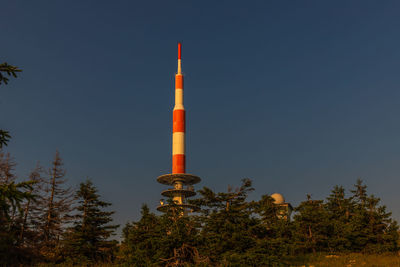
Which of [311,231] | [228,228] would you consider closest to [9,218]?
[228,228]

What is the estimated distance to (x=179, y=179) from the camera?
65312 millimetres

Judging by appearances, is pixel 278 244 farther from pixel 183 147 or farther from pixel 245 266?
pixel 183 147

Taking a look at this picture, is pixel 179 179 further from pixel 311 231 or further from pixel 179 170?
pixel 311 231

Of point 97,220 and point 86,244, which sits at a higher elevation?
point 97,220

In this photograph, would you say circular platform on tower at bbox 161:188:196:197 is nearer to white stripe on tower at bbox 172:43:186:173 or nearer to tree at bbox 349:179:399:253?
white stripe on tower at bbox 172:43:186:173

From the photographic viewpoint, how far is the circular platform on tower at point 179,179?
64188 mm

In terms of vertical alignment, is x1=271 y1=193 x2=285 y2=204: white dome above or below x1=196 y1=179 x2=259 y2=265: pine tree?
above

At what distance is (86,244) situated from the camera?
3728cm

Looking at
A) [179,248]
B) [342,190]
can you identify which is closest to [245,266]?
[179,248]

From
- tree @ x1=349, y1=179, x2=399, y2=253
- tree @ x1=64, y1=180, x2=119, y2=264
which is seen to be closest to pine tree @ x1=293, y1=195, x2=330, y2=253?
tree @ x1=349, y1=179, x2=399, y2=253

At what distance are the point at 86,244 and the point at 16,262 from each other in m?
6.97

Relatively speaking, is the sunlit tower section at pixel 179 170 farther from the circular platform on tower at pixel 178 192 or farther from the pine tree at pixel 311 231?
the pine tree at pixel 311 231

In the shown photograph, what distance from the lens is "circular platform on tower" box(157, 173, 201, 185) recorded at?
64.2m

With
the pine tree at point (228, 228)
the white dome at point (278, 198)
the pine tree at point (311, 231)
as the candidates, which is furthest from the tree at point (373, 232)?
the white dome at point (278, 198)
